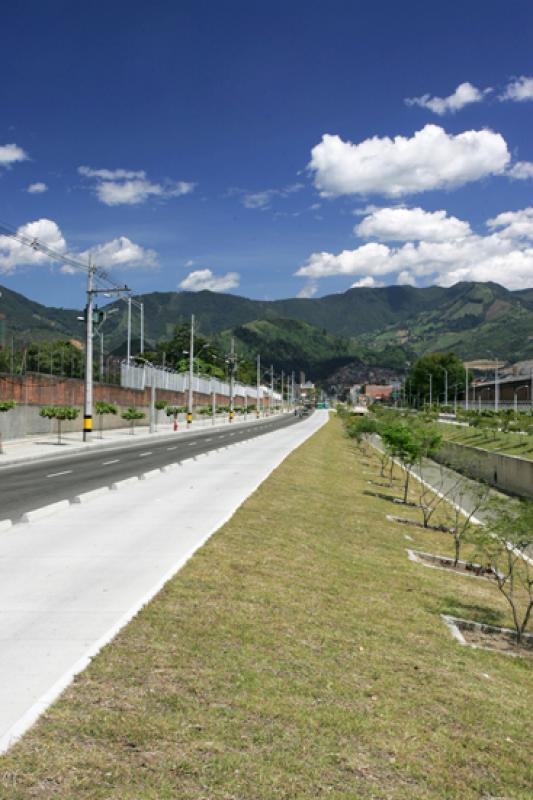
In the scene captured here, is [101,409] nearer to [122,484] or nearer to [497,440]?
[497,440]

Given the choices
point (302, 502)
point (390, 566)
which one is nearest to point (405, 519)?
point (302, 502)

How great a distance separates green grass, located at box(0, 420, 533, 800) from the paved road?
912cm

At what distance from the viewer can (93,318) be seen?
4962cm

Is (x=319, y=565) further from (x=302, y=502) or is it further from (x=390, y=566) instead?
(x=302, y=502)

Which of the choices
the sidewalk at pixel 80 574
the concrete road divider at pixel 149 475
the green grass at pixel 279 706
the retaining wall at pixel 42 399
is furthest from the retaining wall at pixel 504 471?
the green grass at pixel 279 706

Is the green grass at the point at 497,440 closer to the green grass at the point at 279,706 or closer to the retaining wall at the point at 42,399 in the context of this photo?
the retaining wall at the point at 42,399

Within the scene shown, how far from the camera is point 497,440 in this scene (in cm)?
6600

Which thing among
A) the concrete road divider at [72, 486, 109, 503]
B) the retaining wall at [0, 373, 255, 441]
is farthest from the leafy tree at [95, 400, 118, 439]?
the concrete road divider at [72, 486, 109, 503]

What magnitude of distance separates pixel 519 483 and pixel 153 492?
35.3 meters

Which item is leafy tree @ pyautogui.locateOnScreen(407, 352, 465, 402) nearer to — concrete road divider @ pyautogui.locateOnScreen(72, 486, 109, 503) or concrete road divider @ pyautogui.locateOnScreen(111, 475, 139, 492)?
concrete road divider @ pyautogui.locateOnScreen(111, 475, 139, 492)

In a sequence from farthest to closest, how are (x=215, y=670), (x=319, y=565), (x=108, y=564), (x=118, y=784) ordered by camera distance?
(x=319, y=565) → (x=108, y=564) → (x=215, y=670) → (x=118, y=784)

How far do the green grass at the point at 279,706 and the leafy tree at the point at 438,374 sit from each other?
574 feet

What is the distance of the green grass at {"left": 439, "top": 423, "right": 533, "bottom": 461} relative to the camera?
189 ft

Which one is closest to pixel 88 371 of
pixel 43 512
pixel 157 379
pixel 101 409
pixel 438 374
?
pixel 101 409
